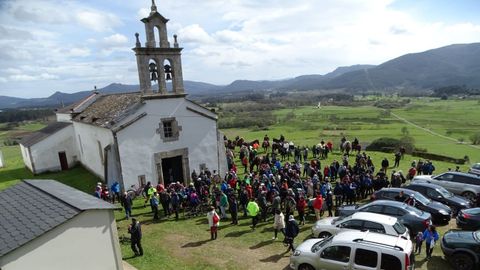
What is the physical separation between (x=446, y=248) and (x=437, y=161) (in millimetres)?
21721

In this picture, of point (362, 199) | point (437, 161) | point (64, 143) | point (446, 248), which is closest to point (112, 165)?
point (64, 143)

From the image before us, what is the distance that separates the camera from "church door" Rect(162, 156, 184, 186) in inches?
904

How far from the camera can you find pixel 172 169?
23.1 meters

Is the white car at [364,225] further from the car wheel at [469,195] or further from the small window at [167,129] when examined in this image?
the small window at [167,129]

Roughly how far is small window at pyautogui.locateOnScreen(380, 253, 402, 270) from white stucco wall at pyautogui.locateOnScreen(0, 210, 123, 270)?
7.66 metres

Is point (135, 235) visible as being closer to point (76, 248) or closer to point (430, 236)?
point (76, 248)

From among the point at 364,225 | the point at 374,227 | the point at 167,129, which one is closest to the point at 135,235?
the point at 364,225

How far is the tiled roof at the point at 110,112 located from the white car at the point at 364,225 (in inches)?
530

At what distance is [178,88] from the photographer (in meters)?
22.0

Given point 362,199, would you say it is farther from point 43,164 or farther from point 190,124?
point 43,164

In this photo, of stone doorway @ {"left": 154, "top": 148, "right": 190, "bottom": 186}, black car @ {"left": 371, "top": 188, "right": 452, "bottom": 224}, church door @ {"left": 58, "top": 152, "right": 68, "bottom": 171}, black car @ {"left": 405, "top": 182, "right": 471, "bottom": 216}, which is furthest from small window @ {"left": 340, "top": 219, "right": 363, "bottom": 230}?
church door @ {"left": 58, "top": 152, "right": 68, "bottom": 171}

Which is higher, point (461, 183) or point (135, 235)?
point (135, 235)

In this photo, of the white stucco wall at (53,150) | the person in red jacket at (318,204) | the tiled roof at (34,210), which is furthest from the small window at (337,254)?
the white stucco wall at (53,150)

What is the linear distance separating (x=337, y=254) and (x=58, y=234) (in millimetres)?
7898
